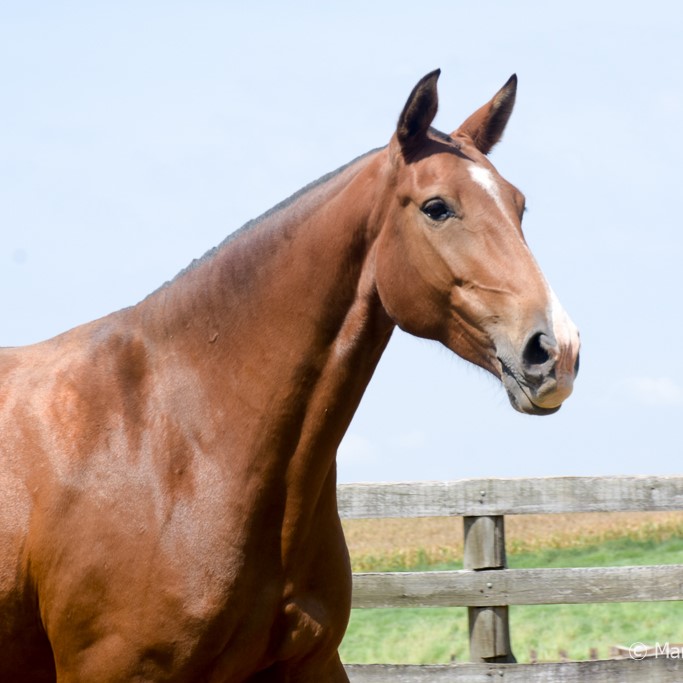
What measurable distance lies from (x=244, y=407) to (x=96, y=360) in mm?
542

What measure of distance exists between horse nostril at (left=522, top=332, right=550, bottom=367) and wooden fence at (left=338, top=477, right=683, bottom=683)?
3.71 metres

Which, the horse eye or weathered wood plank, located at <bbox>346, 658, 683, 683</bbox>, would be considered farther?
weathered wood plank, located at <bbox>346, 658, 683, 683</bbox>

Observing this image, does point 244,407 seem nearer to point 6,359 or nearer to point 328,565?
point 328,565

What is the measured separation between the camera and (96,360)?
10.9 ft

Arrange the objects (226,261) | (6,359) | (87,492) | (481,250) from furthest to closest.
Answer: (6,359), (226,261), (87,492), (481,250)

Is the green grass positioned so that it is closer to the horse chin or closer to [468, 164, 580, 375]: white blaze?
the horse chin

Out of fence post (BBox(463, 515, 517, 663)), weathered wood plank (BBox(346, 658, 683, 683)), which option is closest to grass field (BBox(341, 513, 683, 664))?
weathered wood plank (BBox(346, 658, 683, 683))

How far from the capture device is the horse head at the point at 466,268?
271 cm

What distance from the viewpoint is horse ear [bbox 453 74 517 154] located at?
341 centimetres

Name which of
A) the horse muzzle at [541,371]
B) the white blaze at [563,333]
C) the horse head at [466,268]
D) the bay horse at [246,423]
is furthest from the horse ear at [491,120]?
the horse muzzle at [541,371]

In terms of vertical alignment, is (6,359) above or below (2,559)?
above

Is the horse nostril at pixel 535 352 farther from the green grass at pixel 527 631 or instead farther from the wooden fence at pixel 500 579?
the green grass at pixel 527 631

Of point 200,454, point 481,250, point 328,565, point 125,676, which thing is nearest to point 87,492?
point 200,454

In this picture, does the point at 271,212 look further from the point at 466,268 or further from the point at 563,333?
the point at 563,333
